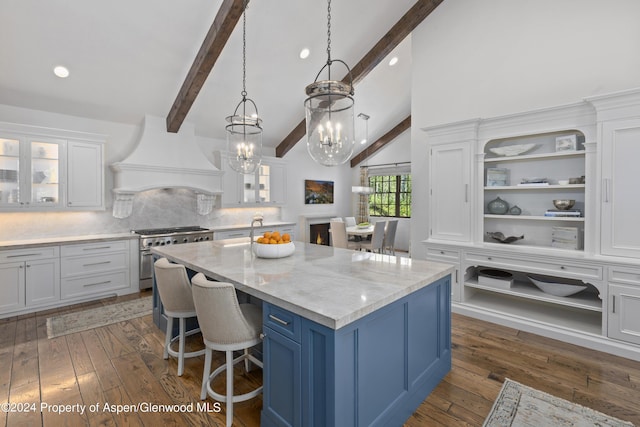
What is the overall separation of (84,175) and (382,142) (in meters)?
6.81

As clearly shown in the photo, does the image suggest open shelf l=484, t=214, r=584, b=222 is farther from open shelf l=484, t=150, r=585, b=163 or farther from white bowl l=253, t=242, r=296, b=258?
white bowl l=253, t=242, r=296, b=258

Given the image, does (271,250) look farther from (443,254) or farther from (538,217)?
(538,217)

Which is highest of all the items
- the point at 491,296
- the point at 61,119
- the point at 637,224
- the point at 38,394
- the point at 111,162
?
the point at 61,119

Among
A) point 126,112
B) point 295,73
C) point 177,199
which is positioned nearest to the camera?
point 126,112

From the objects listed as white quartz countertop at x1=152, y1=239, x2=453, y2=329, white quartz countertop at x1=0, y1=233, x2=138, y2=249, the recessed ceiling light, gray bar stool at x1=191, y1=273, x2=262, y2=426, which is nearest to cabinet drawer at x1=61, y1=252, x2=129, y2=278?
white quartz countertop at x1=0, y1=233, x2=138, y2=249

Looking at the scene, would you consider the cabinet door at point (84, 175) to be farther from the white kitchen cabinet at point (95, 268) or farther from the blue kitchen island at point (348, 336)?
the blue kitchen island at point (348, 336)

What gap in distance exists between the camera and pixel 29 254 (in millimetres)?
3914

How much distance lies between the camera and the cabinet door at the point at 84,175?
14.2 feet

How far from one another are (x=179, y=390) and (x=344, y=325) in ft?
5.51

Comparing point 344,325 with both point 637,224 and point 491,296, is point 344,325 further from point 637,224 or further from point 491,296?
point 491,296

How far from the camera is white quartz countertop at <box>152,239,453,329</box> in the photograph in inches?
61.8

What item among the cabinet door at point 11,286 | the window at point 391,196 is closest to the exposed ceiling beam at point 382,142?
the window at point 391,196

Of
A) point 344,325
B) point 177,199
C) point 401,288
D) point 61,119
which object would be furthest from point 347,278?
point 61,119

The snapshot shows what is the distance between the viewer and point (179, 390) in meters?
2.33
